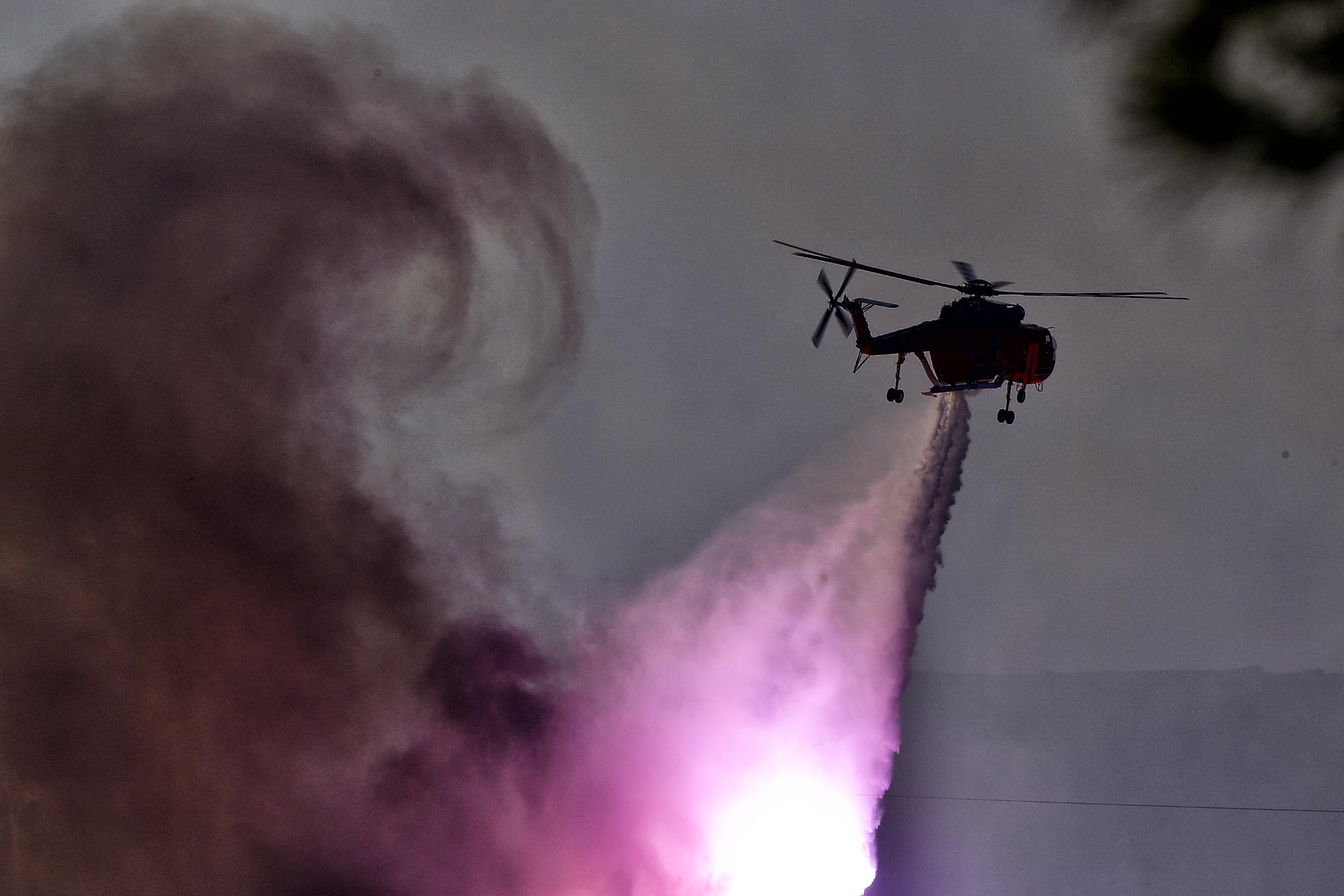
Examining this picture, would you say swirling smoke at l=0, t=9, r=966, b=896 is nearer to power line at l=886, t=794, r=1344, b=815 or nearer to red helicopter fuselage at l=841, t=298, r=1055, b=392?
red helicopter fuselage at l=841, t=298, r=1055, b=392

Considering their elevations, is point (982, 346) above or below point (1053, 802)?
below

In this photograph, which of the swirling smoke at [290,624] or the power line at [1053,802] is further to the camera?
the power line at [1053,802]

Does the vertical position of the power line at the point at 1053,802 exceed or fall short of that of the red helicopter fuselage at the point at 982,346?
it exceeds it

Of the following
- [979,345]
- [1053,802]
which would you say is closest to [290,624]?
[979,345]

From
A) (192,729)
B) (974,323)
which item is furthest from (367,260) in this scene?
(974,323)

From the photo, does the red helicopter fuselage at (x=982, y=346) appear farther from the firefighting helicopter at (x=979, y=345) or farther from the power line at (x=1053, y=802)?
the power line at (x=1053, y=802)

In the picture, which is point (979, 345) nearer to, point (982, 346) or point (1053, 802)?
point (982, 346)

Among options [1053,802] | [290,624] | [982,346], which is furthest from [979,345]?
[1053,802]

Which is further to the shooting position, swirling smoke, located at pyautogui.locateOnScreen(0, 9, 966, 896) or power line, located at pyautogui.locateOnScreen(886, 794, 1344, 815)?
power line, located at pyautogui.locateOnScreen(886, 794, 1344, 815)

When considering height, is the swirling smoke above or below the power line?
below

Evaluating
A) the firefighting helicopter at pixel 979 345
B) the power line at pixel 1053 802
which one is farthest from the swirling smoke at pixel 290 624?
the power line at pixel 1053 802

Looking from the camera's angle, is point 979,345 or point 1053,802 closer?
point 979,345

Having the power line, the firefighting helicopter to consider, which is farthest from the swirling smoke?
the power line

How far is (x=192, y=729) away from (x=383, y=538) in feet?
20.7
